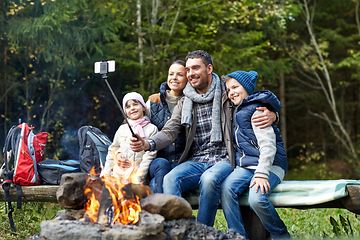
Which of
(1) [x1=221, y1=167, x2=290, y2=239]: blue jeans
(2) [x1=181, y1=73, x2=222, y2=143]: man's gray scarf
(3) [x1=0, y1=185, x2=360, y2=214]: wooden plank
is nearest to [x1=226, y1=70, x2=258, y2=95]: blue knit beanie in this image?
(2) [x1=181, y1=73, x2=222, y2=143]: man's gray scarf

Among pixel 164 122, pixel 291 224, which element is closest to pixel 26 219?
pixel 164 122

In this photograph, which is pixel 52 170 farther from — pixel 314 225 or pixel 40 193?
pixel 314 225

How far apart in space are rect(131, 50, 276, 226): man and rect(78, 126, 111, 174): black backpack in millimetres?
830

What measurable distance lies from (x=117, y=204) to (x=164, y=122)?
1.46 meters

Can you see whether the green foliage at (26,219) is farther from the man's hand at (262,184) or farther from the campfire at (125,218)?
the man's hand at (262,184)

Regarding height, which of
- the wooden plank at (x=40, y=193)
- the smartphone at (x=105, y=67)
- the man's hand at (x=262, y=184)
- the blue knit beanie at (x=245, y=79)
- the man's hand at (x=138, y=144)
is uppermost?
the smartphone at (x=105, y=67)

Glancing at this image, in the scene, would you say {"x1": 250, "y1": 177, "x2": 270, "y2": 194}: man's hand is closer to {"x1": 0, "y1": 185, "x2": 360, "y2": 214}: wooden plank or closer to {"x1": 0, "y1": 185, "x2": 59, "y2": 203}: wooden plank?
{"x1": 0, "y1": 185, "x2": 360, "y2": 214}: wooden plank

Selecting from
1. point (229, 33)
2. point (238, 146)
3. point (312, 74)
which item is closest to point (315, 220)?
point (238, 146)

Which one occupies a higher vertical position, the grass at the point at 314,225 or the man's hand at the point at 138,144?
the man's hand at the point at 138,144

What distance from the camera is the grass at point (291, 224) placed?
20.3 ft

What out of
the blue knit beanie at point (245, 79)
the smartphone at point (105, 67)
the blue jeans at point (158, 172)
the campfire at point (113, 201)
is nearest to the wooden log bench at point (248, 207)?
the blue jeans at point (158, 172)

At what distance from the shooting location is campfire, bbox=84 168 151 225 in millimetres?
4742

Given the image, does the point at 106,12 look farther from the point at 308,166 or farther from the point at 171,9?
the point at 308,166

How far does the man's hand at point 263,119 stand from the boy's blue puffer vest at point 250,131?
0.15 ft
